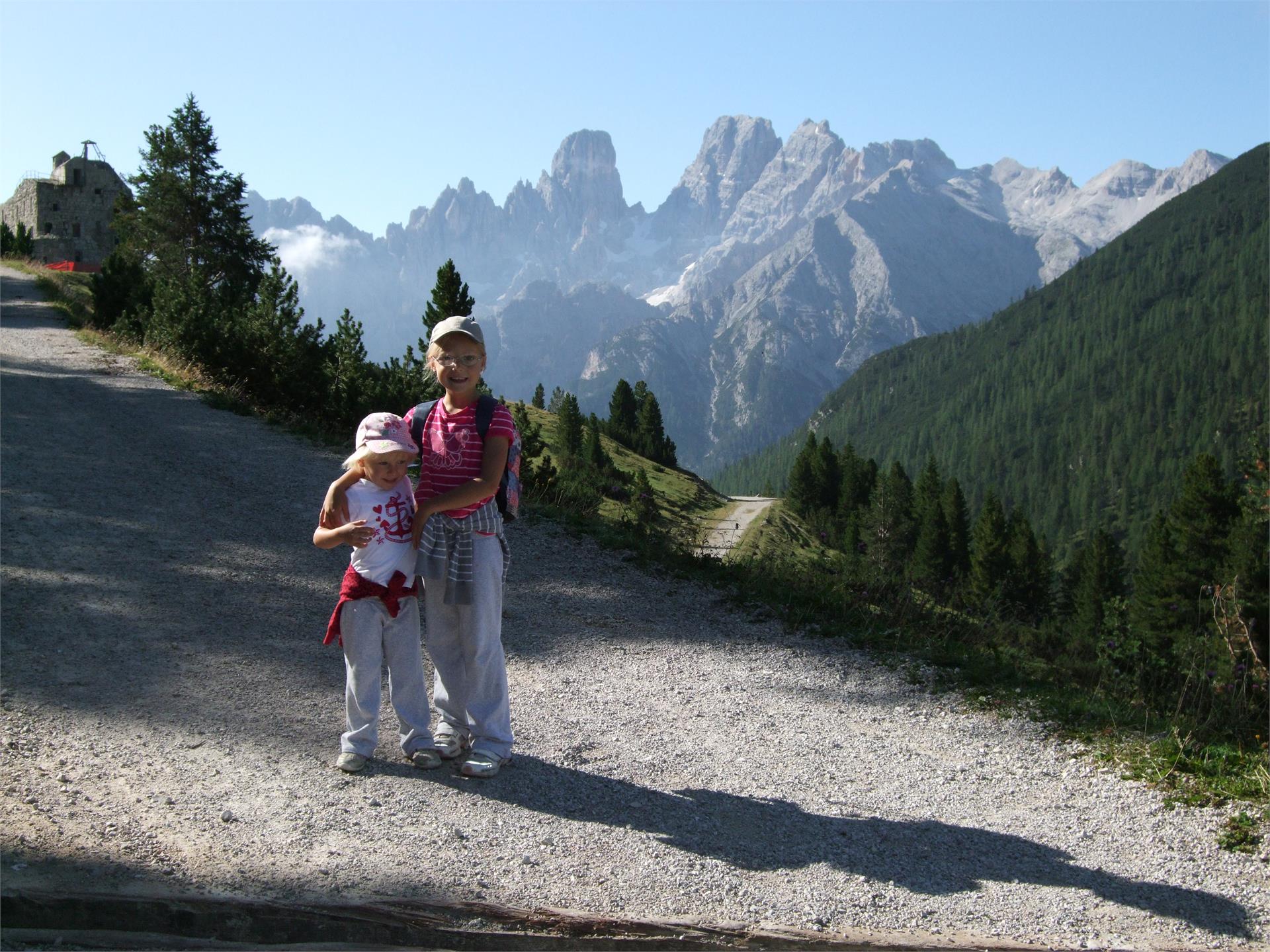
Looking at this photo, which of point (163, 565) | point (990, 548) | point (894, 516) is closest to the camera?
point (163, 565)

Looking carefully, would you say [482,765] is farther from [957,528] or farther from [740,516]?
[957,528]

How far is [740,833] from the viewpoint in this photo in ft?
17.4

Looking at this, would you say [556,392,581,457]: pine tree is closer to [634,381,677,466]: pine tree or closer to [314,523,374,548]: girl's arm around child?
[634,381,677,466]: pine tree

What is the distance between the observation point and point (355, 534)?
5.32 meters

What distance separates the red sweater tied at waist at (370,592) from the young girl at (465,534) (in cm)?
14

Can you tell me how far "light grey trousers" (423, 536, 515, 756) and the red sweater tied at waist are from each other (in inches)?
6.5

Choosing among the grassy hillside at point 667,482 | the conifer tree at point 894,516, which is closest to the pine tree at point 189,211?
the grassy hillside at point 667,482

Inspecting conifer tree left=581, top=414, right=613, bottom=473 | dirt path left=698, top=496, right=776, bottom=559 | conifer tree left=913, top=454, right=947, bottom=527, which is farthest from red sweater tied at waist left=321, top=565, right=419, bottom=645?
conifer tree left=913, top=454, right=947, bottom=527

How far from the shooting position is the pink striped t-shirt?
5414mm

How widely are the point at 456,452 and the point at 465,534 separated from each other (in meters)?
0.47

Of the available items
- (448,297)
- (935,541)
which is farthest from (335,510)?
(935,541)

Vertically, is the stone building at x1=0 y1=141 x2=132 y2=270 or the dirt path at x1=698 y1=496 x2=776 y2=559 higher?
the stone building at x1=0 y1=141 x2=132 y2=270

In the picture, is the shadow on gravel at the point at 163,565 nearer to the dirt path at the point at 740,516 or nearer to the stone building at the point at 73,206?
the dirt path at the point at 740,516

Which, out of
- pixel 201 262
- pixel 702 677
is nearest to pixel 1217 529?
pixel 201 262
